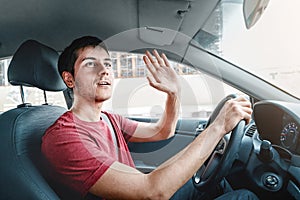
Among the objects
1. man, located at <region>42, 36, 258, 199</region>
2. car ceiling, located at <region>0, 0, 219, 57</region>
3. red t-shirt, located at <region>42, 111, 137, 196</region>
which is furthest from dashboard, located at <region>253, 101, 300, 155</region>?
red t-shirt, located at <region>42, 111, 137, 196</region>

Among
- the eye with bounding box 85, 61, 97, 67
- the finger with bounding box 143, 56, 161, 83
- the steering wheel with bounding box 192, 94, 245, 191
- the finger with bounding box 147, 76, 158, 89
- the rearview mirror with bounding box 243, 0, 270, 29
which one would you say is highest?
the rearview mirror with bounding box 243, 0, 270, 29

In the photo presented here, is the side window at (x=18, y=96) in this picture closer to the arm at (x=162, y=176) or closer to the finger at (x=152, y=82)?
the finger at (x=152, y=82)

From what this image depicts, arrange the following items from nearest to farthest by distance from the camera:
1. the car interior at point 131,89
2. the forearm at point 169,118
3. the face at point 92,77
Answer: the car interior at point 131,89, the face at point 92,77, the forearm at point 169,118

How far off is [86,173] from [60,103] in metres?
0.54

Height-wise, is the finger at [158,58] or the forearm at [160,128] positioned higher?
the finger at [158,58]

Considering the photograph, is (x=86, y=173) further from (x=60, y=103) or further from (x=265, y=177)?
(x=265, y=177)

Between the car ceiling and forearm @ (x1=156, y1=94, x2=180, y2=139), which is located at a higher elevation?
the car ceiling

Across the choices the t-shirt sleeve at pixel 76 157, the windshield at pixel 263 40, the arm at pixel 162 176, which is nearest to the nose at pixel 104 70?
the t-shirt sleeve at pixel 76 157

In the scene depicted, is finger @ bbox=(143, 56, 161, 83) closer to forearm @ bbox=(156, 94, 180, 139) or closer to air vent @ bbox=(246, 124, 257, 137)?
forearm @ bbox=(156, 94, 180, 139)

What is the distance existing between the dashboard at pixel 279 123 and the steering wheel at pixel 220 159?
0.11m

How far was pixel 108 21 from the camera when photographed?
150cm

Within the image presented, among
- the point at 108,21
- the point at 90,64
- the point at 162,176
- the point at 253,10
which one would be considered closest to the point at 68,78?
the point at 90,64

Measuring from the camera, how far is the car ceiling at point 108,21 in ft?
4.47

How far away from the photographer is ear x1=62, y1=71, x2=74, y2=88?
128 centimetres
